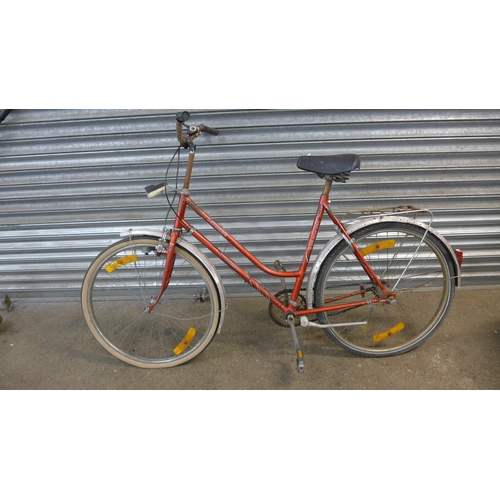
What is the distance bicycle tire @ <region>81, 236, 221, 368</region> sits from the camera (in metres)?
1.82

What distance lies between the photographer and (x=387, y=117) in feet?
6.47

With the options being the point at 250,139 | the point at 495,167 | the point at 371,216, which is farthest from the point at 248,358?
the point at 495,167

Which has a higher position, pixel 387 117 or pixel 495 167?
pixel 387 117

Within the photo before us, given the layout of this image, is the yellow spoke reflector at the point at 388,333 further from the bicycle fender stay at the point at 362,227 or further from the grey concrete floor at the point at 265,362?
the bicycle fender stay at the point at 362,227

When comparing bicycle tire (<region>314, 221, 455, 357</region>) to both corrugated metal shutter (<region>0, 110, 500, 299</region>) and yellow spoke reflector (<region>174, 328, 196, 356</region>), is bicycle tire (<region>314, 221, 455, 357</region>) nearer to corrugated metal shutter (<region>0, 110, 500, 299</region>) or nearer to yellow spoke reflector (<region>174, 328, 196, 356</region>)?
corrugated metal shutter (<region>0, 110, 500, 299</region>)

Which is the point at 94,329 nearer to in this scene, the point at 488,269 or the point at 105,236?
the point at 105,236

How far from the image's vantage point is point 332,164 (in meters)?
A: 1.61

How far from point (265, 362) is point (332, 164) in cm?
129

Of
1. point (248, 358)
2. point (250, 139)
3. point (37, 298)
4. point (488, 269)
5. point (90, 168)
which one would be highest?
point (250, 139)

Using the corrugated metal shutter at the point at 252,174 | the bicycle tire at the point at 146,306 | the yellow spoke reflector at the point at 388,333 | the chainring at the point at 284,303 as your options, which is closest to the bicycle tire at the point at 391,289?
the yellow spoke reflector at the point at 388,333

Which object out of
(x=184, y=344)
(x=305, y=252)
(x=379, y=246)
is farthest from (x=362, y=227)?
(x=184, y=344)

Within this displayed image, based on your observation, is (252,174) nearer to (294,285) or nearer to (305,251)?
(305,251)

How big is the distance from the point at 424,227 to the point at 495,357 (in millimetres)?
1008

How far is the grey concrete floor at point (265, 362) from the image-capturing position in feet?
6.01
